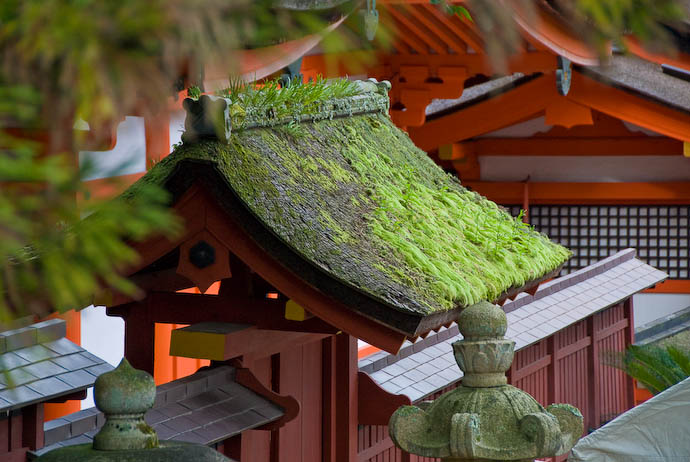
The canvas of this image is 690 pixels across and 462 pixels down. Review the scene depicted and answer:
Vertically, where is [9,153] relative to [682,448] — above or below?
above

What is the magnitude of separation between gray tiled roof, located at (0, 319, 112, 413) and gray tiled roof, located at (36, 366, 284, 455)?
129 mm

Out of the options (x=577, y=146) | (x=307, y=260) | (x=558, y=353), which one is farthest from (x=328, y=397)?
(x=577, y=146)

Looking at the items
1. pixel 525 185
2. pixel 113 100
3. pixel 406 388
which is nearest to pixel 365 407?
pixel 406 388

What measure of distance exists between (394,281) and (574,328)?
16.6 feet

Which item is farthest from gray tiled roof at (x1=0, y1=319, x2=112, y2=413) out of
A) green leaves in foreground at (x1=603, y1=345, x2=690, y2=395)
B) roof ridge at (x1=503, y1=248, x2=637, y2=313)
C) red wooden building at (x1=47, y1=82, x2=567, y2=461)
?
green leaves in foreground at (x1=603, y1=345, x2=690, y2=395)

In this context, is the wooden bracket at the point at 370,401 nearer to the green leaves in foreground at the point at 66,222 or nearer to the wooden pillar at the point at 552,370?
the wooden pillar at the point at 552,370

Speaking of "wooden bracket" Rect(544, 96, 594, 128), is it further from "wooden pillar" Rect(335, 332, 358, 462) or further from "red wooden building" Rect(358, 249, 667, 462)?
"wooden pillar" Rect(335, 332, 358, 462)

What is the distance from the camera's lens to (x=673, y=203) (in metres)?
11.9

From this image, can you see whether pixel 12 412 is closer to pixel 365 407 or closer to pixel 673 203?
pixel 365 407

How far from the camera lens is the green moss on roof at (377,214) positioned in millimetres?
3094

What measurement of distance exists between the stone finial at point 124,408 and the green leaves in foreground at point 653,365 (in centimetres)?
675

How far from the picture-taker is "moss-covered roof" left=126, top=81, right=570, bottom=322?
3.09 metres

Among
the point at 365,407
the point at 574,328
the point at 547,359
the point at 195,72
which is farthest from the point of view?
the point at 574,328

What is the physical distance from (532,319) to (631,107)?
416 centimetres
